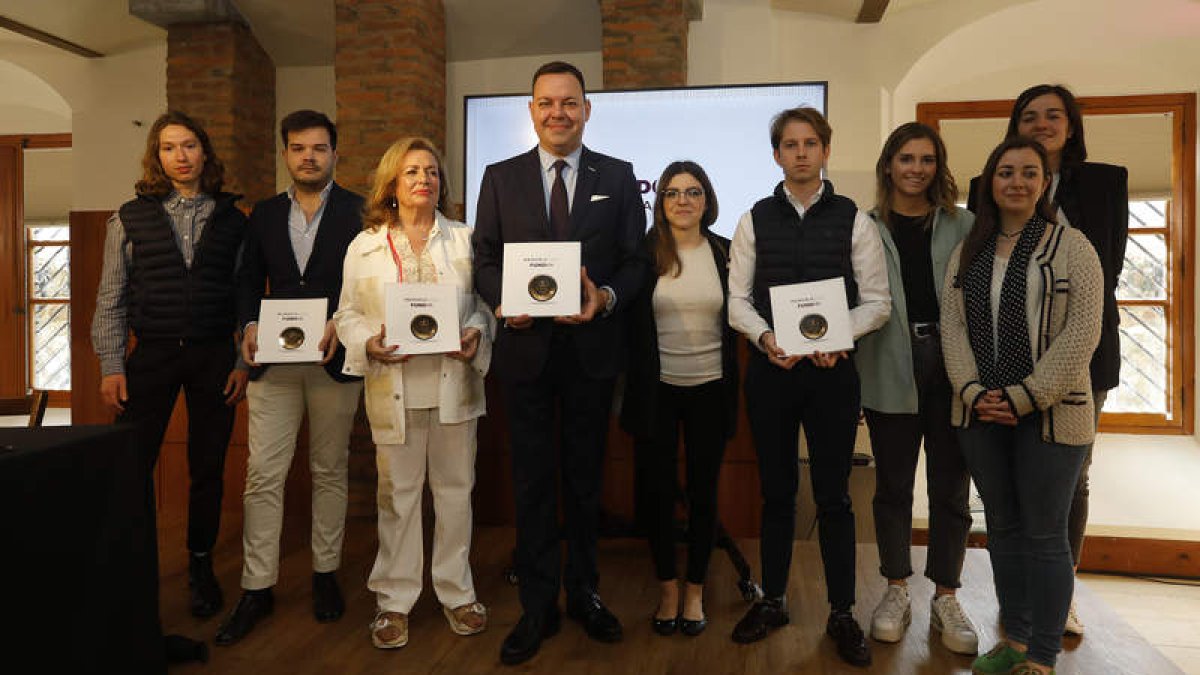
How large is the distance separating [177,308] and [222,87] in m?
4.22

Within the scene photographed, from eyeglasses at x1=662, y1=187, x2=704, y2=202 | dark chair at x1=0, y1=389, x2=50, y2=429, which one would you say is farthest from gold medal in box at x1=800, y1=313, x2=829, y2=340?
dark chair at x1=0, y1=389, x2=50, y2=429

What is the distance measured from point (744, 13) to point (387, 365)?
4266mm

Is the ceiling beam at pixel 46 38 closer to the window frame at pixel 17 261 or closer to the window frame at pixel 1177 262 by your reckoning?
the window frame at pixel 17 261

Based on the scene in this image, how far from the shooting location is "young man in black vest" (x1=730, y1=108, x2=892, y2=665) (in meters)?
2.12

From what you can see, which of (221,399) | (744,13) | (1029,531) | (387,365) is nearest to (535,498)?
(387,365)

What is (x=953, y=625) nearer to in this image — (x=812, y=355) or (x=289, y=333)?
(x=812, y=355)

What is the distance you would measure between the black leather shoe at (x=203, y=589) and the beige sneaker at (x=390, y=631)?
2.12ft

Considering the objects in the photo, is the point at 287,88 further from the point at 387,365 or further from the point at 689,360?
the point at 689,360

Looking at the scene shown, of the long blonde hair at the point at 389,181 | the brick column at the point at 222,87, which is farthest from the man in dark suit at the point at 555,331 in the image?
the brick column at the point at 222,87

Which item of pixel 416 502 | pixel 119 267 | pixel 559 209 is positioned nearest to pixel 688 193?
pixel 559 209

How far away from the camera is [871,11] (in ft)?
17.0

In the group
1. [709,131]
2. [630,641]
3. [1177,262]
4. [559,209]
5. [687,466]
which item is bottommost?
[630,641]

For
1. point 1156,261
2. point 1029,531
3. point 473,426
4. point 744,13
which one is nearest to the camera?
point 1029,531

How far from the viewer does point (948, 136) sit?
6551mm
